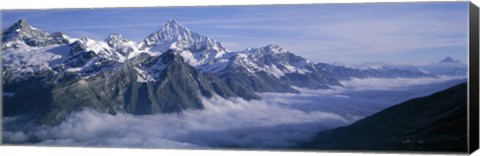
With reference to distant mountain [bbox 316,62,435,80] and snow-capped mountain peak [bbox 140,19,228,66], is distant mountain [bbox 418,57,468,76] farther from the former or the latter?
snow-capped mountain peak [bbox 140,19,228,66]

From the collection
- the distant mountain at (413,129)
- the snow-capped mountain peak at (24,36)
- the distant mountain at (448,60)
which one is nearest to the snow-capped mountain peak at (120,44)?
the snow-capped mountain peak at (24,36)

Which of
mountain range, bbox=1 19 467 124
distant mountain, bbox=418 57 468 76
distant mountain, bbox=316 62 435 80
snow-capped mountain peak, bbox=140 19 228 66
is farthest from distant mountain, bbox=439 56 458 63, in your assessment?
snow-capped mountain peak, bbox=140 19 228 66

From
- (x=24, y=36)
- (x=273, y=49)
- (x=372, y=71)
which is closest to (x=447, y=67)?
(x=372, y=71)

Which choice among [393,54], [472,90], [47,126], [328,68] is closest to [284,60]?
[328,68]

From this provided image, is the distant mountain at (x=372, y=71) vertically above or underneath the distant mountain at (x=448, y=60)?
underneath

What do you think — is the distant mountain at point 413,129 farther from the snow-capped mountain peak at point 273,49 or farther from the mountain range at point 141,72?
the snow-capped mountain peak at point 273,49

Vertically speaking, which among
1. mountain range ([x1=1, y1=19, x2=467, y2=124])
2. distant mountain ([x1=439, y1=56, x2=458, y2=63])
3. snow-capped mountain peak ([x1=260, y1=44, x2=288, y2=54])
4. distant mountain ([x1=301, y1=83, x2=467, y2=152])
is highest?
snow-capped mountain peak ([x1=260, y1=44, x2=288, y2=54])

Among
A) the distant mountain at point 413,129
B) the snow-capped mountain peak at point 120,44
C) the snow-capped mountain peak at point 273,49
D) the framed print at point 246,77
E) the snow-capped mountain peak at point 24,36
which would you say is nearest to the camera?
the distant mountain at point 413,129
